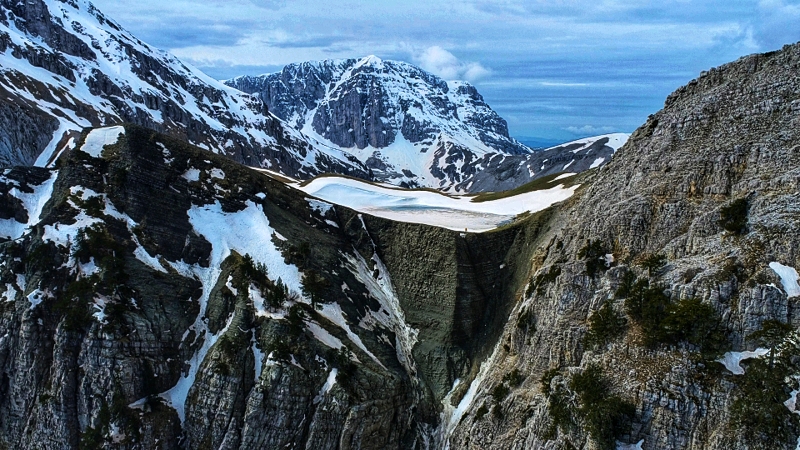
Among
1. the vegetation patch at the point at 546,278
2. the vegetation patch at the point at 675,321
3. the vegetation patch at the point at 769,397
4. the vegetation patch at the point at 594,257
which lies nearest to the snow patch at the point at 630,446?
the vegetation patch at the point at 769,397

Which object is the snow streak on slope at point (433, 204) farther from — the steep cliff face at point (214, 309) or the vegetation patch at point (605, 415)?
the vegetation patch at point (605, 415)

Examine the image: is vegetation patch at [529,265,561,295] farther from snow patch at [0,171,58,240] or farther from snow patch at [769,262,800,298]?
snow patch at [0,171,58,240]

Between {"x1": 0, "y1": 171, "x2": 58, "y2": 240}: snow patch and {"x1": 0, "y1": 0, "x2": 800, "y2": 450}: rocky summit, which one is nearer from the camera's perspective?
{"x1": 0, "y1": 0, "x2": 800, "y2": 450}: rocky summit

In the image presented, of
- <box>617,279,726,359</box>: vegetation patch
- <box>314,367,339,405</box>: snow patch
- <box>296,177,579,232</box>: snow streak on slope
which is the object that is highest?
<box>296,177,579,232</box>: snow streak on slope

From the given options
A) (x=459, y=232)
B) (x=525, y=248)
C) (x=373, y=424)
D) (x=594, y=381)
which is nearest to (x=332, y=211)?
(x=459, y=232)

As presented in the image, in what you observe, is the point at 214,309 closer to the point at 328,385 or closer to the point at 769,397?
the point at 328,385

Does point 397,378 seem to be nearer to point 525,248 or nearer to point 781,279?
point 525,248

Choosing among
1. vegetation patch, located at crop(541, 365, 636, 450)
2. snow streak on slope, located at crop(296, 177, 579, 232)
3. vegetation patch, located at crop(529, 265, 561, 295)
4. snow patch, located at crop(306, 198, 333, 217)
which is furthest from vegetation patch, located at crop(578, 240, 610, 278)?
snow patch, located at crop(306, 198, 333, 217)
